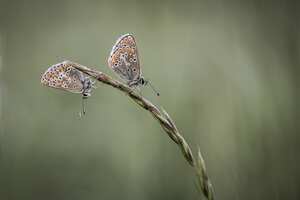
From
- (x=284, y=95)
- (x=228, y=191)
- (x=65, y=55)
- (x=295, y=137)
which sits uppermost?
(x=65, y=55)

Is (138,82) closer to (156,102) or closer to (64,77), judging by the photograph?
(156,102)

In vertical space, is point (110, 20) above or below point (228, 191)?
above

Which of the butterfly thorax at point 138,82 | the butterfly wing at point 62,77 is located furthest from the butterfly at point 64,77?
the butterfly thorax at point 138,82

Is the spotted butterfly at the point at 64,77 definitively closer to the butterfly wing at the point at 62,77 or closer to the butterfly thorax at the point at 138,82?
the butterfly wing at the point at 62,77

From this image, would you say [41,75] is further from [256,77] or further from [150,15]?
[256,77]

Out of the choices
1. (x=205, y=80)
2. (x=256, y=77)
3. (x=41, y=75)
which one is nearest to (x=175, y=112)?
(x=205, y=80)

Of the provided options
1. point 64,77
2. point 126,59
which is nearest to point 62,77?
point 64,77
